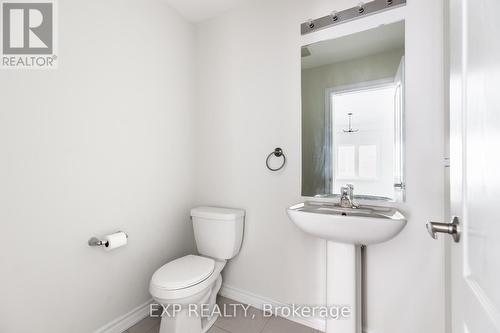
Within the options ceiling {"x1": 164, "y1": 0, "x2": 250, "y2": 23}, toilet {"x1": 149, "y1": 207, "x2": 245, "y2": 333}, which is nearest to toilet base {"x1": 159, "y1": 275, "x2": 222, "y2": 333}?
toilet {"x1": 149, "y1": 207, "x2": 245, "y2": 333}

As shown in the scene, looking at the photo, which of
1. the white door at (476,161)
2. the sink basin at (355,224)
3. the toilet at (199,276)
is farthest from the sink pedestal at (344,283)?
the toilet at (199,276)

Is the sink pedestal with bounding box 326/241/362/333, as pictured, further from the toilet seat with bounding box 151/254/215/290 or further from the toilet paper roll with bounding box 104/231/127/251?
the toilet paper roll with bounding box 104/231/127/251

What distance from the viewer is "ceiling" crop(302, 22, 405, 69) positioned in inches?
51.3

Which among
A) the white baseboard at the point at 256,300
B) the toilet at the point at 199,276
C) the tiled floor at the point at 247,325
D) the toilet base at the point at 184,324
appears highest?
the toilet at the point at 199,276

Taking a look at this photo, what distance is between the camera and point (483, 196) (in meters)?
0.43

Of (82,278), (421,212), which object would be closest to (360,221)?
(421,212)

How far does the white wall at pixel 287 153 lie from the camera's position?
3.99 feet

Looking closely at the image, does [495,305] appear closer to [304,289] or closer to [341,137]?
[341,137]

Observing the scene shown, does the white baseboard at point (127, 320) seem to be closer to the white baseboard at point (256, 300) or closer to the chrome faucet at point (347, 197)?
the white baseboard at point (256, 300)

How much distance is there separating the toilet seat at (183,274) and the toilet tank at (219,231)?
16 centimetres

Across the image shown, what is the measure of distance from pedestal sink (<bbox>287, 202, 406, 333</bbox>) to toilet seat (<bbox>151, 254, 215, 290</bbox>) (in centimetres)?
69

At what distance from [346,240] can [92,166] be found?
61.0 inches

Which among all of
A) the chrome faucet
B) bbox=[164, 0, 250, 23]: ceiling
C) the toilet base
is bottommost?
the toilet base

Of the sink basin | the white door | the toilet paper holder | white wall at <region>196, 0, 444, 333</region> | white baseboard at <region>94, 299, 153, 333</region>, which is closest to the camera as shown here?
the white door
